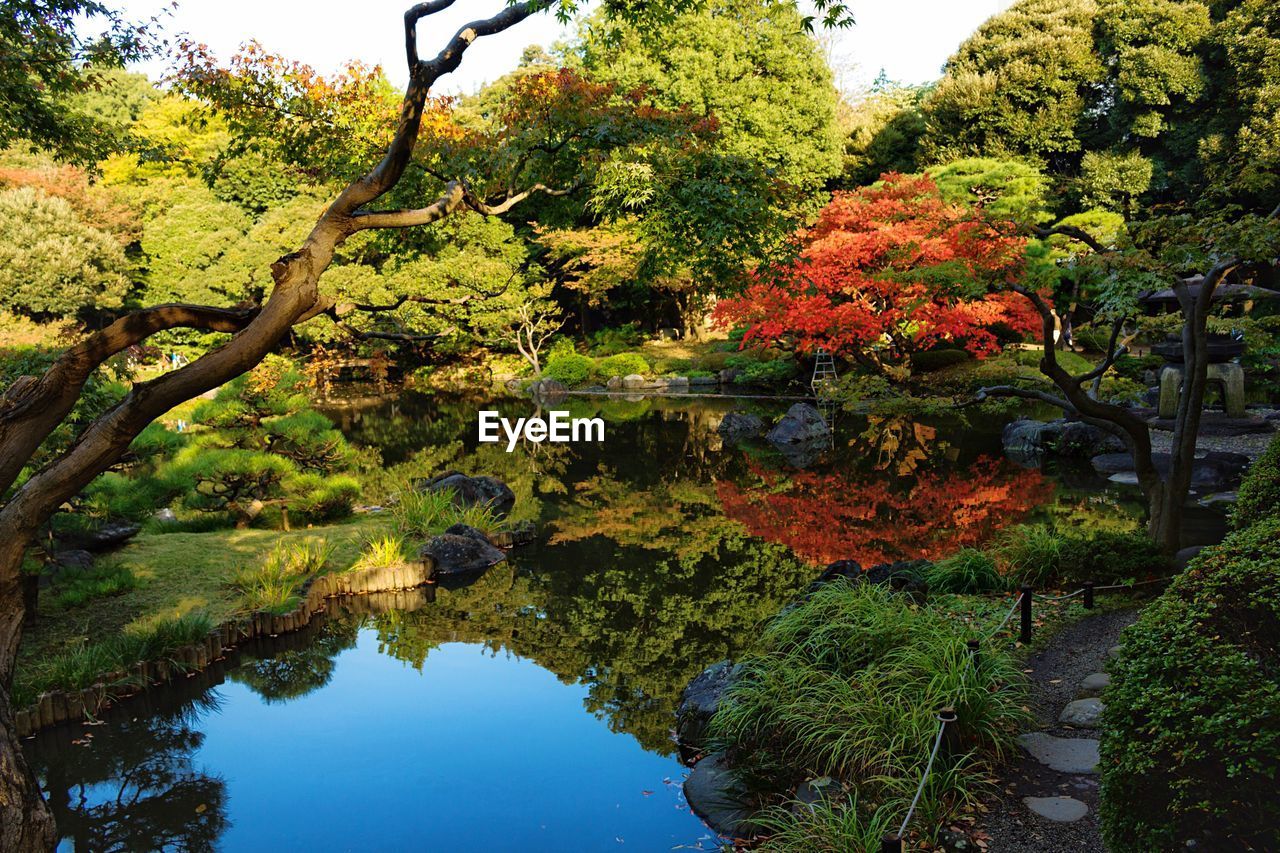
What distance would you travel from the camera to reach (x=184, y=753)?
5309 millimetres

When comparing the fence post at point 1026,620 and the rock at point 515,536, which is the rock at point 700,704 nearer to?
the fence post at point 1026,620

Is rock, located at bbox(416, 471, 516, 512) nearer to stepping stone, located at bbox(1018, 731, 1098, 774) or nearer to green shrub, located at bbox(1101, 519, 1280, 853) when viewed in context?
stepping stone, located at bbox(1018, 731, 1098, 774)

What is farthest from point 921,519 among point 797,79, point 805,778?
point 797,79

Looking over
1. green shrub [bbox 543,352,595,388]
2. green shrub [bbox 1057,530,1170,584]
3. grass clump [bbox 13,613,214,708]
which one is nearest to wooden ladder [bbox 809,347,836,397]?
green shrub [bbox 543,352,595,388]

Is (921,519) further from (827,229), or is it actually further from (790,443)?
(827,229)

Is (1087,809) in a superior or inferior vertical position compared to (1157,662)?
inferior

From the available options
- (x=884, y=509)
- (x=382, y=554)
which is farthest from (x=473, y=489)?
(x=884, y=509)

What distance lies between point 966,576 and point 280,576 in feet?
19.2

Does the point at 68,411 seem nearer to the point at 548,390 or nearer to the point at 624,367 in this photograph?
the point at 548,390

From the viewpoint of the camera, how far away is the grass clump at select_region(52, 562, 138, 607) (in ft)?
21.9

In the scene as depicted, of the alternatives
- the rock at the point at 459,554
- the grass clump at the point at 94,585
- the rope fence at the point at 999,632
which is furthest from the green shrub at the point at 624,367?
the rope fence at the point at 999,632

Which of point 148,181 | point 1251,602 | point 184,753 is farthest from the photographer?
point 148,181

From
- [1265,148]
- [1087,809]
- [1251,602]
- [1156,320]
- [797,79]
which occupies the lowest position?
[1087,809]

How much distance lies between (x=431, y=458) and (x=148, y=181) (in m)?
19.5
